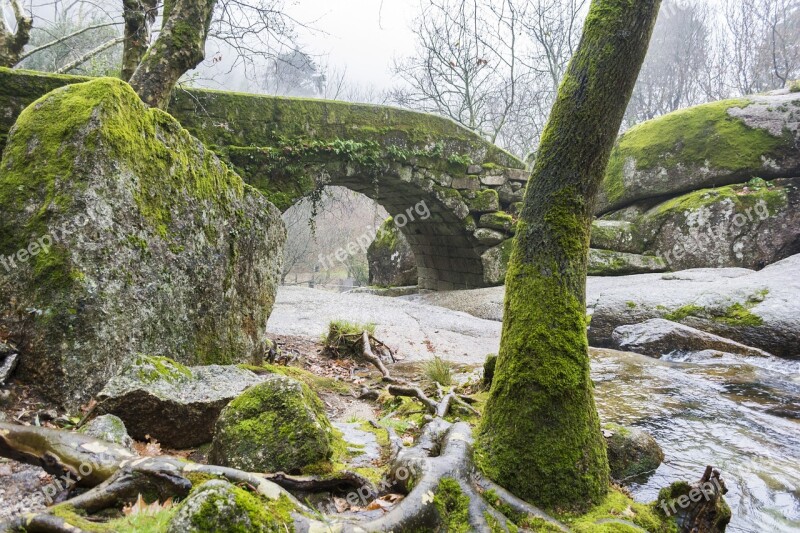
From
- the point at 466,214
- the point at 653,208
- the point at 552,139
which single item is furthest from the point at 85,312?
the point at 653,208

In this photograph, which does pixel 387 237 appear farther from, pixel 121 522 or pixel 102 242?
pixel 121 522

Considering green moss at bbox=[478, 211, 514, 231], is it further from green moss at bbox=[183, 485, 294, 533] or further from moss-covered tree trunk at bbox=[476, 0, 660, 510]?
green moss at bbox=[183, 485, 294, 533]

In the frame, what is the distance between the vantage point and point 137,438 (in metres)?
2.73

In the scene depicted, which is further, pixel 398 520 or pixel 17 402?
pixel 17 402

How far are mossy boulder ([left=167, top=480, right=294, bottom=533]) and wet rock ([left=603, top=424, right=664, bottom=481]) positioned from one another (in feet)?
7.82

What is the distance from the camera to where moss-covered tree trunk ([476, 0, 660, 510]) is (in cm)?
260

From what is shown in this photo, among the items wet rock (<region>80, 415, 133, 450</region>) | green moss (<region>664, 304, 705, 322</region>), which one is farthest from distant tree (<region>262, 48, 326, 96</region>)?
wet rock (<region>80, 415, 133, 450</region>)

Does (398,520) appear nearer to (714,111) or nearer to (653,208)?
(653,208)

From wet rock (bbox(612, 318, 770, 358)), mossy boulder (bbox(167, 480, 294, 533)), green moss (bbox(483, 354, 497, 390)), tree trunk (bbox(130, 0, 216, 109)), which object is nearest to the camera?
mossy boulder (bbox(167, 480, 294, 533))

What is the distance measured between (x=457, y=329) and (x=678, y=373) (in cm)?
402

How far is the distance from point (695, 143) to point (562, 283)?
39.3 feet

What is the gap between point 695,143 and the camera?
12344 millimetres

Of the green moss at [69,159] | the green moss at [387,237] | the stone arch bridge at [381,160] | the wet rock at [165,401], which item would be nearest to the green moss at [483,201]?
the stone arch bridge at [381,160]

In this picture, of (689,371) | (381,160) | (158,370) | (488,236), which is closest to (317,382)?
(158,370)
